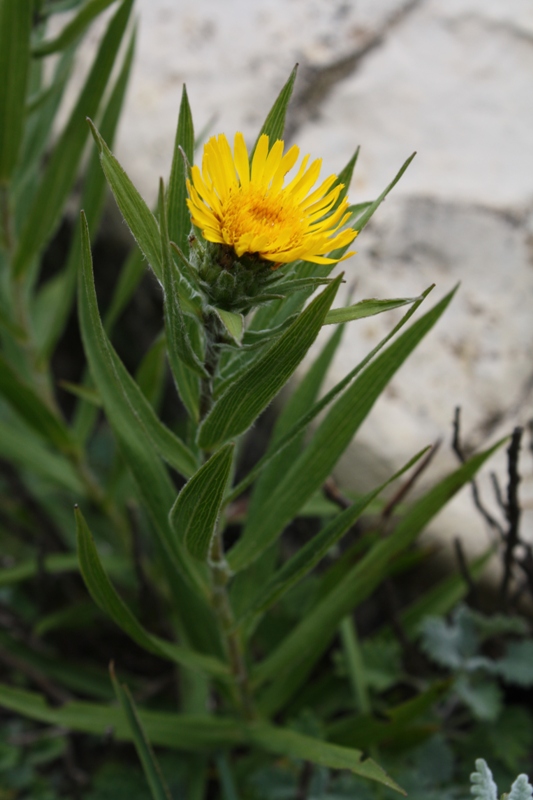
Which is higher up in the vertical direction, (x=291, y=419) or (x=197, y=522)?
(x=291, y=419)

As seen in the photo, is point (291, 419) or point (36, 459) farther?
point (36, 459)

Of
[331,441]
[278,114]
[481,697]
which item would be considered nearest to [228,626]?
[331,441]

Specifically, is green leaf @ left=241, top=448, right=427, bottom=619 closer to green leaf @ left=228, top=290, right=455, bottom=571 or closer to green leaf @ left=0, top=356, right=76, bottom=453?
green leaf @ left=228, top=290, right=455, bottom=571

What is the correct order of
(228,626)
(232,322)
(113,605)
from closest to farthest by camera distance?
(232,322) < (113,605) < (228,626)

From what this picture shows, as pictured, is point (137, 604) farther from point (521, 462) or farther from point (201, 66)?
point (201, 66)

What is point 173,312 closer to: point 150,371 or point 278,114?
point 278,114

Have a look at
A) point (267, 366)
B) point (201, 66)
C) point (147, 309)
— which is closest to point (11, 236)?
point (147, 309)

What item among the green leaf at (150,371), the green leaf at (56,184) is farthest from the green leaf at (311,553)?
the green leaf at (56,184)
